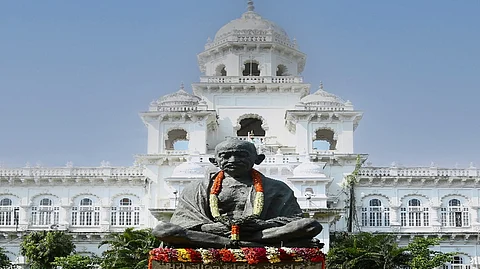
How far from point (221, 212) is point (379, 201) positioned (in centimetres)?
4345

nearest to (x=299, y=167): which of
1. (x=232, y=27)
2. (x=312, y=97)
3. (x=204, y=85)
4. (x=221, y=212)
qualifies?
(x=312, y=97)

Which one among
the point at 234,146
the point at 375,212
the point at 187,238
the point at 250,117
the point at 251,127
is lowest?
the point at 187,238

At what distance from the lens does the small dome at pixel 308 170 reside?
47.3 metres

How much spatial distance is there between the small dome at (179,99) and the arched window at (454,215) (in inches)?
736

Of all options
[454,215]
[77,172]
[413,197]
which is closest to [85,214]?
[77,172]

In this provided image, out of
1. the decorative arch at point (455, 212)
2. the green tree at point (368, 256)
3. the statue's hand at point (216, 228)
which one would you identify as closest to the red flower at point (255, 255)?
the statue's hand at point (216, 228)

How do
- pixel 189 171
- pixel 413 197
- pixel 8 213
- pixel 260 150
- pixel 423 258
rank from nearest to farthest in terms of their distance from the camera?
pixel 423 258 → pixel 189 171 → pixel 260 150 → pixel 413 197 → pixel 8 213

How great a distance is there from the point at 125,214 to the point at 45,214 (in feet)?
18.4

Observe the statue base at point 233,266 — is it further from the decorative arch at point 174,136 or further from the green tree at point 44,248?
the decorative arch at point 174,136

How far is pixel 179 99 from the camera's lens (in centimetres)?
5372

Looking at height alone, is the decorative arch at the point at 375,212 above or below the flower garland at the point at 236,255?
above

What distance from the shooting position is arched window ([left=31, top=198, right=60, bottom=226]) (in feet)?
176

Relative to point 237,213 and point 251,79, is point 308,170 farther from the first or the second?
point 237,213

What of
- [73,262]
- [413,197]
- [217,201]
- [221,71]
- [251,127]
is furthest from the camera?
[221,71]
